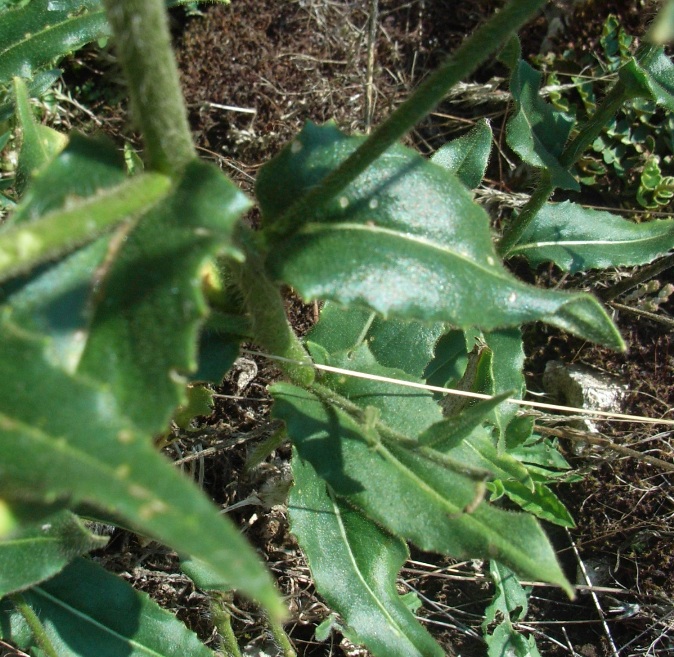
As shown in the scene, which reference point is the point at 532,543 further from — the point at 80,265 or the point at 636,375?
the point at 636,375

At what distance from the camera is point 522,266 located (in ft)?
11.1

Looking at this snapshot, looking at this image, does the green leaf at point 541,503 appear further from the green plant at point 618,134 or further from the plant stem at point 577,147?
the green plant at point 618,134

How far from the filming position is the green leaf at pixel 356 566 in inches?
84.5

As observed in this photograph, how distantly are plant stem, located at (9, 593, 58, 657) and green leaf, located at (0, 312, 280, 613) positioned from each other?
4.24 ft

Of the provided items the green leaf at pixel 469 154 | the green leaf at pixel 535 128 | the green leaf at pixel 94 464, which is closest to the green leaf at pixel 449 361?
the green leaf at pixel 469 154

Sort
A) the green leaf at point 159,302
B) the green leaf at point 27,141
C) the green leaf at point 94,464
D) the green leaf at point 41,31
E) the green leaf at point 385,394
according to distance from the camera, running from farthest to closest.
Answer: the green leaf at point 41,31, the green leaf at point 385,394, the green leaf at point 27,141, the green leaf at point 159,302, the green leaf at point 94,464

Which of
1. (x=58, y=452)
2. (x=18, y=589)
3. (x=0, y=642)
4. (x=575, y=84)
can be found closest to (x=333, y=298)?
A: (x=58, y=452)

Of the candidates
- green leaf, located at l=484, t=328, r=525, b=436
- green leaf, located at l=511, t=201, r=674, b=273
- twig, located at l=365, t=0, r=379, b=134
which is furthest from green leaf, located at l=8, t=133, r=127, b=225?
twig, located at l=365, t=0, r=379, b=134

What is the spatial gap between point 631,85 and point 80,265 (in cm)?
178

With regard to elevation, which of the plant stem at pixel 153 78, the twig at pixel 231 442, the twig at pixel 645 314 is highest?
the plant stem at pixel 153 78

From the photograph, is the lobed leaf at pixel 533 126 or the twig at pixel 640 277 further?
the twig at pixel 640 277

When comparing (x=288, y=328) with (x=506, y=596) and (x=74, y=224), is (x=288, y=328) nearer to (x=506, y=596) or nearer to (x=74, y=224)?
(x=74, y=224)

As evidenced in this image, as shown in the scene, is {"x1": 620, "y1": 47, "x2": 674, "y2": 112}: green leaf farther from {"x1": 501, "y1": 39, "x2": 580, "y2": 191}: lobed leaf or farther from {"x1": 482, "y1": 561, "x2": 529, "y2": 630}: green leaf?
{"x1": 482, "y1": 561, "x2": 529, "y2": 630}: green leaf

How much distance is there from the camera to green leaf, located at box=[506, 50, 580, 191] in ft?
7.89
